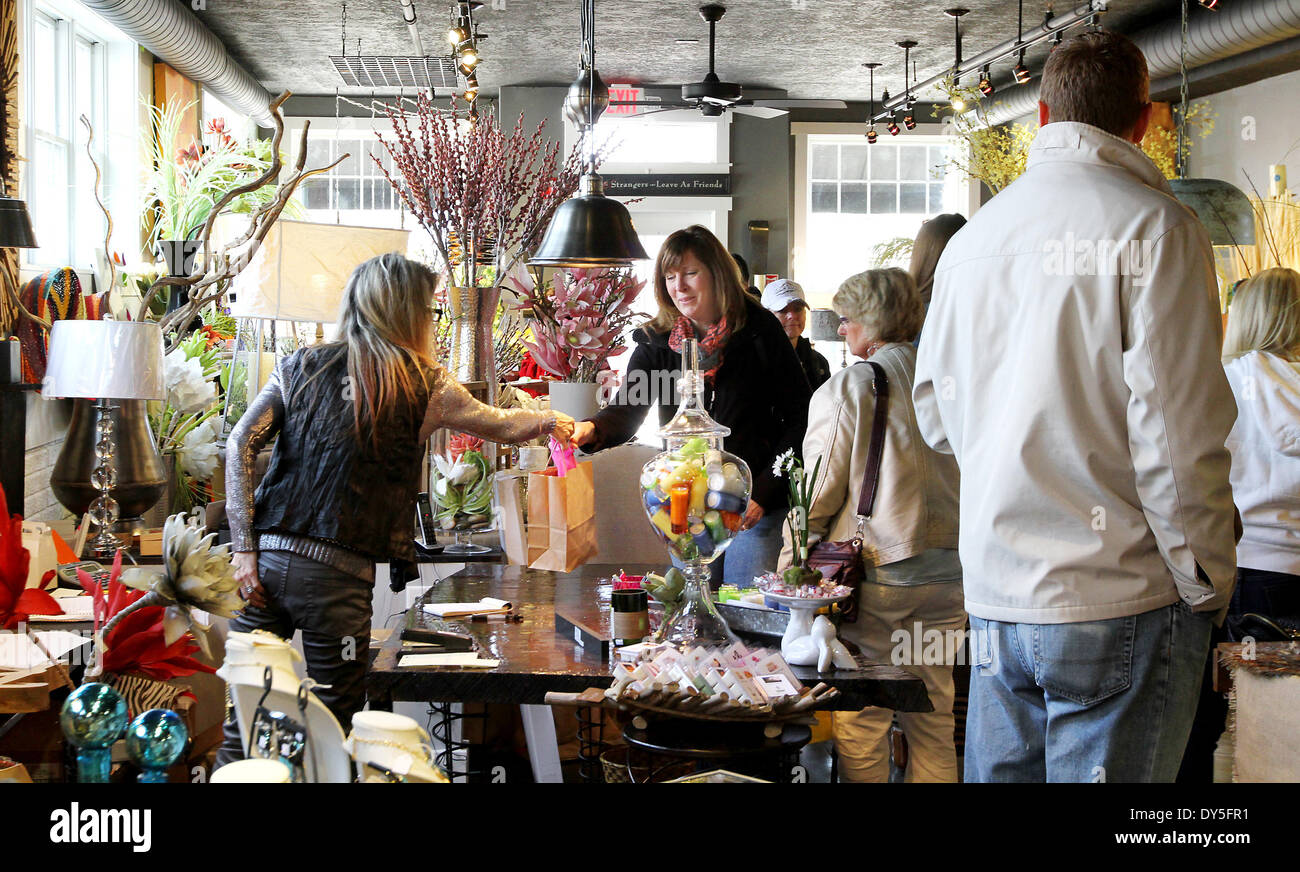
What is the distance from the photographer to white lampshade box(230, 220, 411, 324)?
12.6 feet

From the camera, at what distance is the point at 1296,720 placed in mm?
2594

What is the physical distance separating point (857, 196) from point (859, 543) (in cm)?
1064

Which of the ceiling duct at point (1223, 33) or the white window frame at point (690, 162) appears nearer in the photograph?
the ceiling duct at point (1223, 33)

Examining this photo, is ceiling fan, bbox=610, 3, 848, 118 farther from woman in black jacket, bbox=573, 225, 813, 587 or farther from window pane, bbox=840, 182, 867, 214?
woman in black jacket, bbox=573, 225, 813, 587

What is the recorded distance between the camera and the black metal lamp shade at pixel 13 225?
11.4 feet

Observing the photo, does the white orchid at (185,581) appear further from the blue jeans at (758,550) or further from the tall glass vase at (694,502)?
the blue jeans at (758,550)

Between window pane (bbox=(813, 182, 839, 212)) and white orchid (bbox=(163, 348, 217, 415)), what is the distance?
9137 millimetres

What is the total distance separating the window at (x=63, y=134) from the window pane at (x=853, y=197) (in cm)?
773

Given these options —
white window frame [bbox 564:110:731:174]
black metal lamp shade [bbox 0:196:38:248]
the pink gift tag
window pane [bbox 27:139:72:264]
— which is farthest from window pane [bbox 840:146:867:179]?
the pink gift tag

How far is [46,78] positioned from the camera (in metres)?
6.14

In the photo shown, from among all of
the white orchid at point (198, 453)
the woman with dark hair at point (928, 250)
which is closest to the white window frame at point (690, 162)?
the white orchid at point (198, 453)
